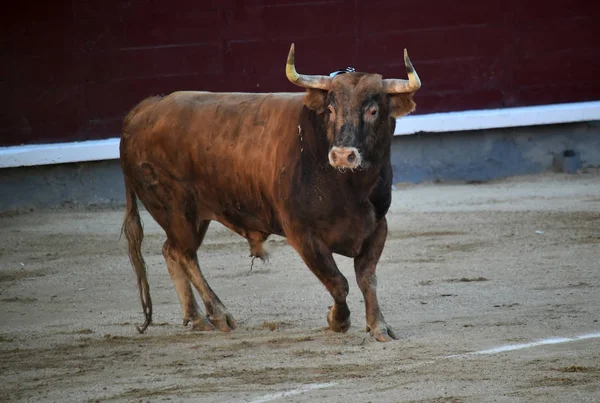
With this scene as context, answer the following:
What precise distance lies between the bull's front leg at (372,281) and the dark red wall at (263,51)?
408 centimetres

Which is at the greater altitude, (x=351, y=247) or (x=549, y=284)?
(x=351, y=247)

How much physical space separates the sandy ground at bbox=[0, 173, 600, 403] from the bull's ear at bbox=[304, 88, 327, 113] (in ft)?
2.96

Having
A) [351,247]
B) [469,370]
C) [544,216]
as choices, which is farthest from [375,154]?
[544,216]

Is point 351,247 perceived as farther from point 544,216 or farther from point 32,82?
point 32,82

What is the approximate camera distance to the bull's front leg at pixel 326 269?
5125mm

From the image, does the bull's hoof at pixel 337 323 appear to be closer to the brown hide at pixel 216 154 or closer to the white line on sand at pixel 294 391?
the brown hide at pixel 216 154

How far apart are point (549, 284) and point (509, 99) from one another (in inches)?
152

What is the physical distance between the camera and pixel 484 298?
5.88 meters

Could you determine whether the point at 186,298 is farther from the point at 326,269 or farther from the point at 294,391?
the point at 294,391

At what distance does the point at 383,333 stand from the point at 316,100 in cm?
95

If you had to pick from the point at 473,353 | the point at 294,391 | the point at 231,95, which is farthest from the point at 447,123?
the point at 294,391

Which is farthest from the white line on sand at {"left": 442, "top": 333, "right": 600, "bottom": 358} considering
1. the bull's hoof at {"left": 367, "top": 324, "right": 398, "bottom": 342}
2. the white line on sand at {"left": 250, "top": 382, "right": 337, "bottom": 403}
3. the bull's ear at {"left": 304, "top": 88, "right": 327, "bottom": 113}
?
the bull's ear at {"left": 304, "top": 88, "right": 327, "bottom": 113}

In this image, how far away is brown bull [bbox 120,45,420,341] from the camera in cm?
511

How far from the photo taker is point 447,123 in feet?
30.7
